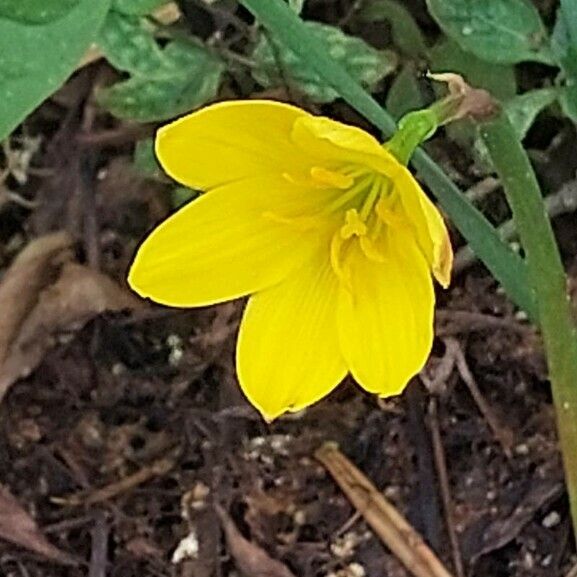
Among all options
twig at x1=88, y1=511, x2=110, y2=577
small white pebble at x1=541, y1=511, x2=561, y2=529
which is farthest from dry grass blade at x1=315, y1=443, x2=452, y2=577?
twig at x1=88, y1=511, x2=110, y2=577

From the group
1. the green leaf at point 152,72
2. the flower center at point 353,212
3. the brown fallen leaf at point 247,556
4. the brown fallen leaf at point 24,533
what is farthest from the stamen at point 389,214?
the brown fallen leaf at point 24,533

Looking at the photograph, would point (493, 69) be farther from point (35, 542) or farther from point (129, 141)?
point (35, 542)

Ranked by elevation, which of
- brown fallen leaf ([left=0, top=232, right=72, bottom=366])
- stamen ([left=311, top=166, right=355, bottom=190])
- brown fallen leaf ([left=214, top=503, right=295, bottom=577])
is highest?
stamen ([left=311, top=166, right=355, bottom=190])

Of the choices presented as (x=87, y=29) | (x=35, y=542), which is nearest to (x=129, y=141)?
(x=35, y=542)

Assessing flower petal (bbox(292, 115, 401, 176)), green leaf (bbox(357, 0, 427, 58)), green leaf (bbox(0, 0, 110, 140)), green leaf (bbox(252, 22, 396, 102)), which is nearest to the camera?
flower petal (bbox(292, 115, 401, 176))

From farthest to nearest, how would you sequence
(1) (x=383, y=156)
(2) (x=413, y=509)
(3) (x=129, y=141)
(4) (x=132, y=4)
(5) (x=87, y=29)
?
(3) (x=129, y=141) → (2) (x=413, y=509) → (4) (x=132, y=4) → (5) (x=87, y=29) → (1) (x=383, y=156)

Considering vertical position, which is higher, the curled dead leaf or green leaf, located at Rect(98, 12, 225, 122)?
green leaf, located at Rect(98, 12, 225, 122)

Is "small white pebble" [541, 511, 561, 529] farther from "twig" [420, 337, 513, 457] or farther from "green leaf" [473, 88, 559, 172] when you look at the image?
"green leaf" [473, 88, 559, 172]
